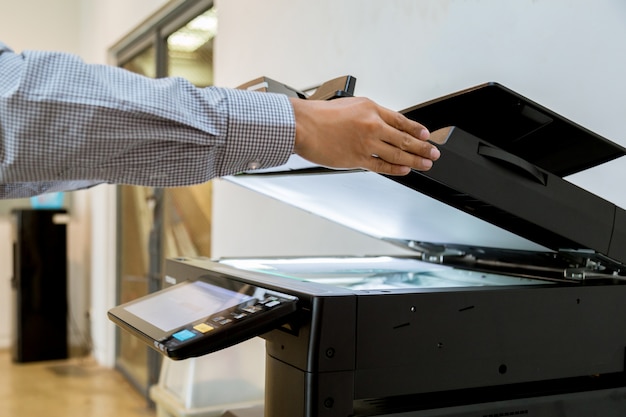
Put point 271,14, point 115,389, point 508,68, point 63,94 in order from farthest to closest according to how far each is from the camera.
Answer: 1. point 115,389
2. point 271,14
3. point 508,68
4. point 63,94

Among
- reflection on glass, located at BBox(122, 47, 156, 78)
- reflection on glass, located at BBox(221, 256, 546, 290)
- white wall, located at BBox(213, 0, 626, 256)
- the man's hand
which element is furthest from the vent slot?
reflection on glass, located at BBox(122, 47, 156, 78)

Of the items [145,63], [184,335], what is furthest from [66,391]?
[184,335]

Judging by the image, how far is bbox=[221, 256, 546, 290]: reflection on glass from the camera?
1.08m

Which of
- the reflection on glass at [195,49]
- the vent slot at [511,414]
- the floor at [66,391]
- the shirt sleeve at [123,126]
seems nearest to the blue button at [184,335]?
the shirt sleeve at [123,126]

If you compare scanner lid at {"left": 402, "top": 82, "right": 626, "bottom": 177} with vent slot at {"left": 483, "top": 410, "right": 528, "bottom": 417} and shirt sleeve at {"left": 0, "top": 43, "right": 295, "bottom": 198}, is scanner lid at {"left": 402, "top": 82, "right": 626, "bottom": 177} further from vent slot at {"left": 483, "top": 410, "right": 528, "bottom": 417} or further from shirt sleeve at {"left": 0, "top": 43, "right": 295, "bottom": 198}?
vent slot at {"left": 483, "top": 410, "right": 528, "bottom": 417}

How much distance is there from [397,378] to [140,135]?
0.42m

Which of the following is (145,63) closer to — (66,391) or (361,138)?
(66,391)

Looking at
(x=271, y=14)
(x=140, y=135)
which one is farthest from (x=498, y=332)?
(x=271, y=14)

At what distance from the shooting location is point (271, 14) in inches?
86.9

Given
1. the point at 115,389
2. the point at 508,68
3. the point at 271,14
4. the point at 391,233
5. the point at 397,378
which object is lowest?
the point at 115,389

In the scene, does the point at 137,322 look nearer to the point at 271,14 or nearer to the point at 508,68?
the point at 508,68

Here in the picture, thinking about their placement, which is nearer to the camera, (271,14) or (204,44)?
(271,14)

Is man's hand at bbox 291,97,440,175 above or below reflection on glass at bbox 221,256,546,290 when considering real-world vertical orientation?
above

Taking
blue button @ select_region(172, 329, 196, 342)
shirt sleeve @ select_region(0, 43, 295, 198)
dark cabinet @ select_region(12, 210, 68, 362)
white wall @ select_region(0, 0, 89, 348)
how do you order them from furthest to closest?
white wall @ select_region(0, 0, 89, 348) < dark cabinet @ select_region(12, 210, 68, 362) < blue button @ select_region(172, 329, 196, 342) < shirt sleeve @ select_region(0, 43, 295, 198)
